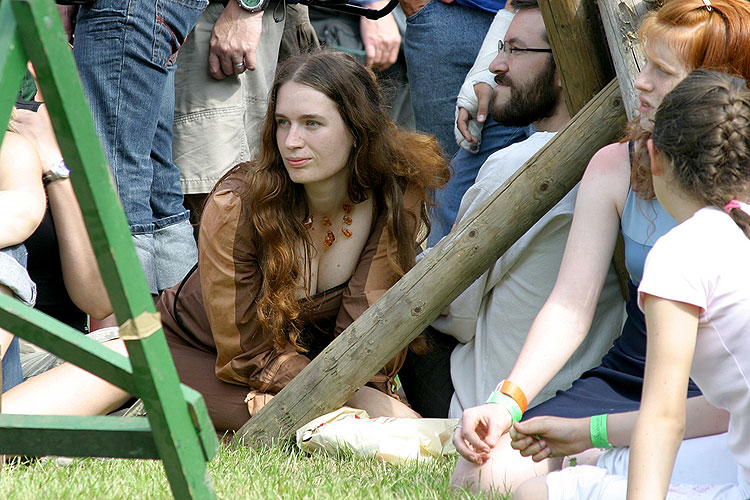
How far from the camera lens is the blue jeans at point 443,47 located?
3.77 meters

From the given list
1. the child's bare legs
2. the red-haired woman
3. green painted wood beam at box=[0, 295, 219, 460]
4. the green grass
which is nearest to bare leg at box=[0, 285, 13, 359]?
the child's bare legs

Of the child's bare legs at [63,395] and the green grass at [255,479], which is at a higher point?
the green grass at [255,479]

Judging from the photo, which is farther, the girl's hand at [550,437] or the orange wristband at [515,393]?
the orange wristband at [515,393]

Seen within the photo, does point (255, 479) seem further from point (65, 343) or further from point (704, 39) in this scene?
point (704, 39)

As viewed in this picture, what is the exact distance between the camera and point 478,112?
11.3ft

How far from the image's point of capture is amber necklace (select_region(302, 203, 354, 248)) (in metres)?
3.12

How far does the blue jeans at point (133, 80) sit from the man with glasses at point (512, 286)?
114cm

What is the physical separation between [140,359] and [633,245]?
143 centimetres

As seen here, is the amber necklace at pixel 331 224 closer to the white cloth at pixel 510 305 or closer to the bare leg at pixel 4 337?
the white cloth at pixel 510 305

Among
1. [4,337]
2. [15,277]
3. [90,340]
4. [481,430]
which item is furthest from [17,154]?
[481,430]

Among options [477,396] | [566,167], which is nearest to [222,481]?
[477,396]

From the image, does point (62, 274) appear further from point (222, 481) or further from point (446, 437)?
point (446, 437)

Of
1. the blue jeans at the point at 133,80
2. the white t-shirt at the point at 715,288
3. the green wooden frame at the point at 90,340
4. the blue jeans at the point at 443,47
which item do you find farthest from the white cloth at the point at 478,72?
the green wooden frame at the point at 90,340

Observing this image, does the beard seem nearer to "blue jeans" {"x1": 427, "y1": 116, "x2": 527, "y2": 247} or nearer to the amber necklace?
"blue jeans" {"x1": 427, "y1": 116, "x2": 527, "y2": 247}
